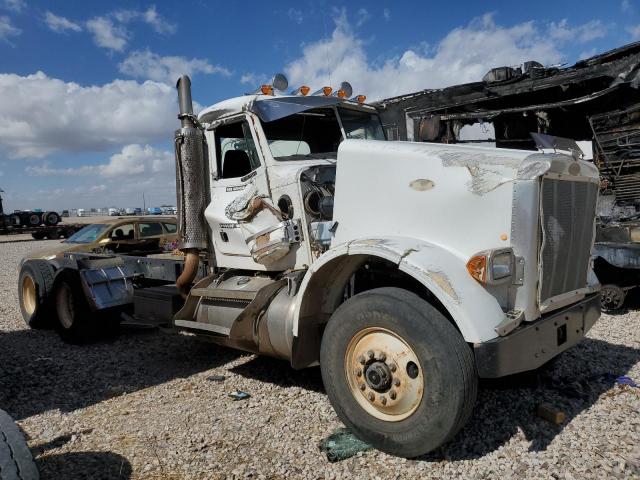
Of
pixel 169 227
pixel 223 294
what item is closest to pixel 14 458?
pixel 223 294

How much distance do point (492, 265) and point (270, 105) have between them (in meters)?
2.68

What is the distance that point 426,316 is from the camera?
115 inches

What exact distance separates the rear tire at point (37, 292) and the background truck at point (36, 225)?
26.5 meters

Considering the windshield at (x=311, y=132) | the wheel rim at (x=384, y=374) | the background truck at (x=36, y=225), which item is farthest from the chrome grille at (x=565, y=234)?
the background truck at (x=36, y=225)

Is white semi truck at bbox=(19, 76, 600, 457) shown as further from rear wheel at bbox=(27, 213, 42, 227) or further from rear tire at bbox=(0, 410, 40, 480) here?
rear wheel at bbox=(27, 213, 42, 227)

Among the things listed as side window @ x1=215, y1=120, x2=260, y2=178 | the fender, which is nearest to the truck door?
side window @ x1=215, y1=120, x2=260, y2=178

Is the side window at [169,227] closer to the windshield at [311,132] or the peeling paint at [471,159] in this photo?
the windshield at [311,132]

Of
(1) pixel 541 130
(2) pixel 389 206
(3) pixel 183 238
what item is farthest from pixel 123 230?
(1) pixel 541 130

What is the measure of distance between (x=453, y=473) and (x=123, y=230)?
800 centimetres

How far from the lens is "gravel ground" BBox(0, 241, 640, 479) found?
3092mm

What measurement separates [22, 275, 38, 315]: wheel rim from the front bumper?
664 cm

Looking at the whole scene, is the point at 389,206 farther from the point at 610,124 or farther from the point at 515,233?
the point at 610,124

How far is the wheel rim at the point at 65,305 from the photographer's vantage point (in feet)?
21.2

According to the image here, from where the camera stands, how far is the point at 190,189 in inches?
201
